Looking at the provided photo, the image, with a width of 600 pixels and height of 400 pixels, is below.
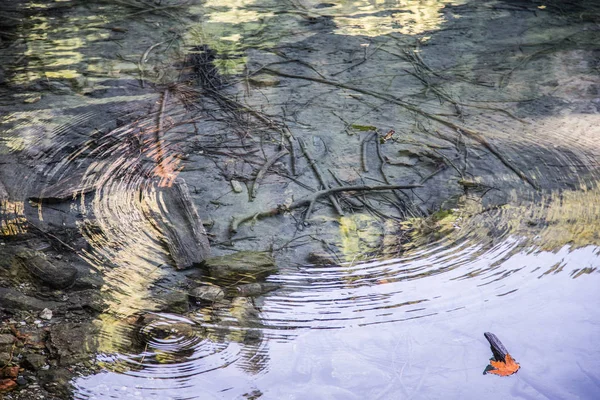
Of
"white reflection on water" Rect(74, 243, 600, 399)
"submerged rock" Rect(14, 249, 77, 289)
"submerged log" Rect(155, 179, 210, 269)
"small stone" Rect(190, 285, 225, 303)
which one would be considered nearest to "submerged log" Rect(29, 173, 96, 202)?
"submerged log" Rect(155, 179, 210, 269)

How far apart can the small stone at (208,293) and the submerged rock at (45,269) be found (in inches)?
16.8

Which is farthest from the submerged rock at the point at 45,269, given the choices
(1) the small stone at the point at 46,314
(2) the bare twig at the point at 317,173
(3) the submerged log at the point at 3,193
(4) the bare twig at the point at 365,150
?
(4) the bare twig at the point at 365,150

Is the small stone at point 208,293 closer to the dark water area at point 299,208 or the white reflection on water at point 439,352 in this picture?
the dark water area at point 299,208

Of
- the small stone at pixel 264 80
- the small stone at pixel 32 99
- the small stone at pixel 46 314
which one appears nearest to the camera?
the small stone at pixel 46 314

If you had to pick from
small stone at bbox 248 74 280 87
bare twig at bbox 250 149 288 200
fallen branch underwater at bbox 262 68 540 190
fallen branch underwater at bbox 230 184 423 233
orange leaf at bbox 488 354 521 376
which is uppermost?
→ small stone at bbox 248 74 280 87

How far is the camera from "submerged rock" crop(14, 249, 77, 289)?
6.79ft

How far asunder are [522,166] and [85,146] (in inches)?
82.1

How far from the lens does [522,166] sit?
2832 millimetres

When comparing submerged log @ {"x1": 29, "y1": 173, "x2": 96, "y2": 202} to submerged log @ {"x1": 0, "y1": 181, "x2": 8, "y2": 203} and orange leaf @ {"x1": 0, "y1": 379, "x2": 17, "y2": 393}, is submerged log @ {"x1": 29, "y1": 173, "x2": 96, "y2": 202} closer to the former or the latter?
submerged log @ {"x1": 0, "y1": 181, "x2": 8, "y2": 203}

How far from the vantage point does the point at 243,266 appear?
7.32 feet

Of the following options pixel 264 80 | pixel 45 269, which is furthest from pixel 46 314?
pixel 264 80

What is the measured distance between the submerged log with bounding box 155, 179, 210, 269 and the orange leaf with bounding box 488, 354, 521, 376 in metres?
1.09

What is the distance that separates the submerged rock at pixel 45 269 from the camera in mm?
2070

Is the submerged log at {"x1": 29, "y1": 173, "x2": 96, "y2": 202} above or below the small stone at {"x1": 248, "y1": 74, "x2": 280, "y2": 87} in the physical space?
below
